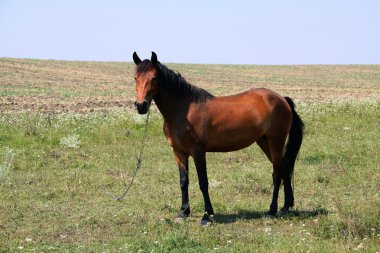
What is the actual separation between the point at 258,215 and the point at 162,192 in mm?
2349

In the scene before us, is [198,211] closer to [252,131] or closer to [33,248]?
[252,131]

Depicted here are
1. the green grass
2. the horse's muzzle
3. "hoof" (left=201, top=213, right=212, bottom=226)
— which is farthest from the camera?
"hoof" (left=201, top=213, right=212, bottom=226)

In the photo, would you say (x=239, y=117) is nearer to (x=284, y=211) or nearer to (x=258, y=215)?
(x=258, y=215)

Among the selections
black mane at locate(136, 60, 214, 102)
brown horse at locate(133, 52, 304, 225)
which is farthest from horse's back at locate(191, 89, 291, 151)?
black mane at locate(136, 60, 214, 102)

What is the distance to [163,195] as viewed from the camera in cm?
1020

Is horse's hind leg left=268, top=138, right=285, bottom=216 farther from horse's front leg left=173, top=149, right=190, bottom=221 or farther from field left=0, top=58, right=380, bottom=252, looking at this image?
horse's front leg left=173, top=149, right=190, bottom=221

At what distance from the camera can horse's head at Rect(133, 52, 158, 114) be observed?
785 centimetres

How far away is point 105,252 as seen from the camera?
6531 mm

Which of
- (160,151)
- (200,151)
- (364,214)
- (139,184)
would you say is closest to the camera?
(364,214)

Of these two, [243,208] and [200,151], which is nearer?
[200,151]

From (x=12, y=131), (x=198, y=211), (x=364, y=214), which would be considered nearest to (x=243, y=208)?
(x=198, y=211)

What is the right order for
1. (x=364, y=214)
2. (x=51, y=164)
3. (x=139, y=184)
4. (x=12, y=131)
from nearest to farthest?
(x=364, y=214), (x=139, y=184), (x=51, y=164), (x=12, y=131)

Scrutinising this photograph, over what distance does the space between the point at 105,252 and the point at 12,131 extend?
35.3 feet

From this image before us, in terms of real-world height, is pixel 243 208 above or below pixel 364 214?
below
